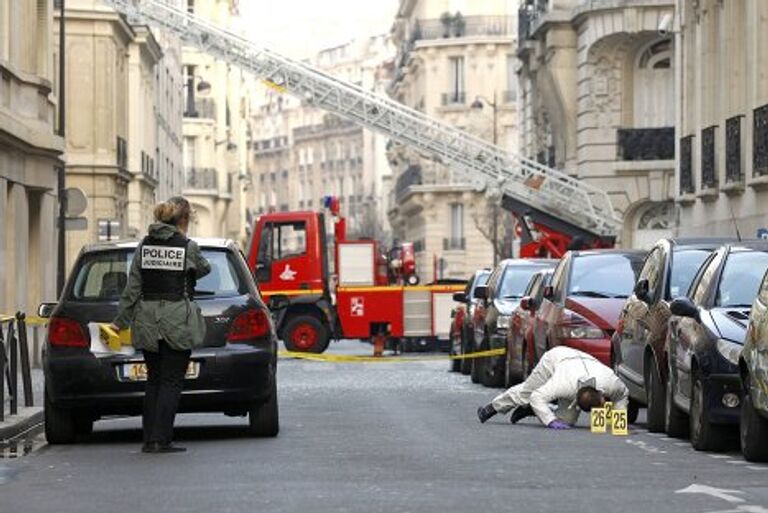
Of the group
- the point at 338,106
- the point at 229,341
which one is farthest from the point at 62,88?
the point at 229,341

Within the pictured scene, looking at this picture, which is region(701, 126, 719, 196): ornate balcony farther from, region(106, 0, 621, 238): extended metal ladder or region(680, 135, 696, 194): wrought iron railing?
region(106, 0, 621, 238): extended metal ladder

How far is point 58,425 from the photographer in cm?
1811

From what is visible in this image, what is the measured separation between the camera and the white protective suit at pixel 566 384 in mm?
19344

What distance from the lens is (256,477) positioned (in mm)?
14172

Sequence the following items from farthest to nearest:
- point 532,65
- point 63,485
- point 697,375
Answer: point 532,65
point 697,375
point 63,485

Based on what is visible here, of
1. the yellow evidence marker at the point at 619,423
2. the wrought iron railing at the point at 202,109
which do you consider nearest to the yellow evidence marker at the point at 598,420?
the yellow evidence marker at the point at 619,423

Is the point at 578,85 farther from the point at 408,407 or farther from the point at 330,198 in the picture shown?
the point at 408,407

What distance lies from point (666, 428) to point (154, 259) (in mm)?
4418

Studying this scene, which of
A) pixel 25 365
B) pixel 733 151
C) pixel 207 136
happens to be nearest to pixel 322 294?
pixel 733 151

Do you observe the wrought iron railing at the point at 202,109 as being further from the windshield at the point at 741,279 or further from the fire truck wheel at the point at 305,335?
→ the windshield at the point at 741,279

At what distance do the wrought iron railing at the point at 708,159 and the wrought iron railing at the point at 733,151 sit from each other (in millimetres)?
1403

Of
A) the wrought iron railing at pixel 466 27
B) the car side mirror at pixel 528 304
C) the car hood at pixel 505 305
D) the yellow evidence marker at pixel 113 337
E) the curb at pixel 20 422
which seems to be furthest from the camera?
the wrought iron railing at pixel 466 27

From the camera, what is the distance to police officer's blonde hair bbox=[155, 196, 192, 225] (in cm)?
1664

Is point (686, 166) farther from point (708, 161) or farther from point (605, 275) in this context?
point (605, 275)
